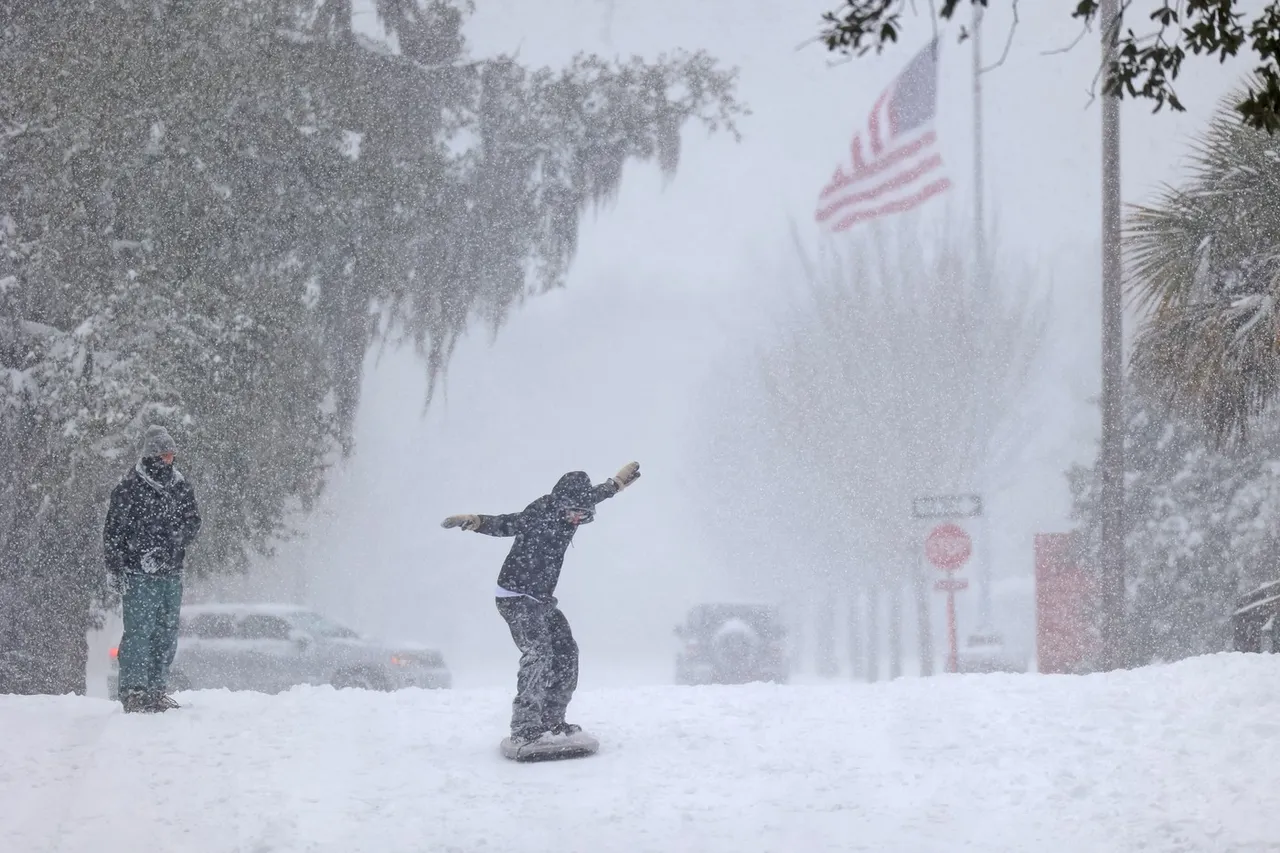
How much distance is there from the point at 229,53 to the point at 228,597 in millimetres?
22200

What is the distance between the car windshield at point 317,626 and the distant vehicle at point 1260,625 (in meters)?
11.0

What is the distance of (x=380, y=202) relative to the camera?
42.9 ft

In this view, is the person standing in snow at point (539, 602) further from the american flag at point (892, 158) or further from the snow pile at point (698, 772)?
the american flag at point (892, 158)

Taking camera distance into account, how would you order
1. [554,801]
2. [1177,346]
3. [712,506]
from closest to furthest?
[554,801] < [1177,346] < [712,506]

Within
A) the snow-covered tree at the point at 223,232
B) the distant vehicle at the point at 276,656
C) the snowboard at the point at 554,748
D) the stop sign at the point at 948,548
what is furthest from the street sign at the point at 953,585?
the snowboard at the point at 554,748

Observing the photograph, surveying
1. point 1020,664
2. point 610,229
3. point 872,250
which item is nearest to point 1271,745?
point 1020,664

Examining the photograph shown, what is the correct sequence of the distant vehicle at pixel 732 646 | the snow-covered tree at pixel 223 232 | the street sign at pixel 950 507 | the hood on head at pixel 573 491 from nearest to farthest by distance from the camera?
the hood on head at pixel 573 491, the snow-covered tree at pixel 223 232, the street sign at pixel 950 507, the distant vehicle at pixel 732 646

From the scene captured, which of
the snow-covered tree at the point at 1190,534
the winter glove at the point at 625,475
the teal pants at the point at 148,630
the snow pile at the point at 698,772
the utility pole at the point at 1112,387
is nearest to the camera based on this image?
the snow pile at the point at 698,772

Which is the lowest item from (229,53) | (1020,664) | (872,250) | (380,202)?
(1020,664)

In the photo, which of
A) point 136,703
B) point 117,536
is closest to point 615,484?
point 117,536

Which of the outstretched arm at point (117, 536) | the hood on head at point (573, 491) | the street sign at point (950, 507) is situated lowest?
the outstretched arm at point (117, 536)

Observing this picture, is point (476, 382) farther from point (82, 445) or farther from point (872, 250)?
point (82, 445)

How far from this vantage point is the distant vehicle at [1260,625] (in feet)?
31.8

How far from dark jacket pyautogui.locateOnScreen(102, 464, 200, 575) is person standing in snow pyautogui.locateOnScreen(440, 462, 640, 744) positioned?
7.34 feet
